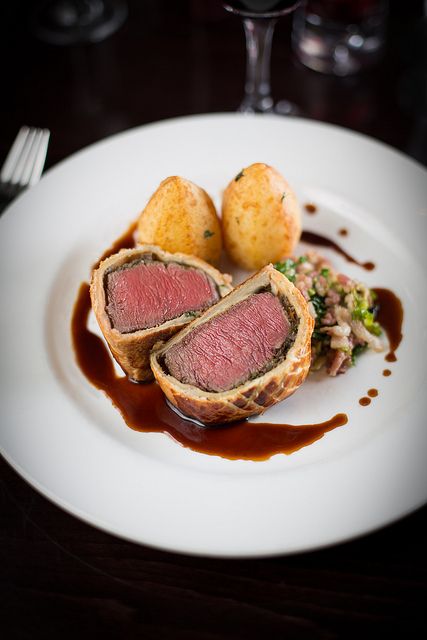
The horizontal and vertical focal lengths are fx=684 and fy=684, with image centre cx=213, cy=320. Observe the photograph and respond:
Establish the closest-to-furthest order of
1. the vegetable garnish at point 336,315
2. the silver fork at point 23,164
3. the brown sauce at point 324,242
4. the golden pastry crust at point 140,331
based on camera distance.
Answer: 1. the golden pastry crust at point 140,331
2. the vegetable garnish at point 336,315
3. the brown sauce at point 324,242
4. the silver fork at point 23,164

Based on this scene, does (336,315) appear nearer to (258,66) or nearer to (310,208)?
(310,208)

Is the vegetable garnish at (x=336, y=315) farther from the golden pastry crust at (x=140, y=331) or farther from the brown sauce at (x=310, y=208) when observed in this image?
the brown sauce at (x=310, y=208)

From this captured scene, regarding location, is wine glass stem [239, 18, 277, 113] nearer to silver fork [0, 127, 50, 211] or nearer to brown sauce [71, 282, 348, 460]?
silver fork [0, 127, 50, 211]

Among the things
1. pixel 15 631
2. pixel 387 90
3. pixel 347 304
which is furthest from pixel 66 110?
pixel 15 631

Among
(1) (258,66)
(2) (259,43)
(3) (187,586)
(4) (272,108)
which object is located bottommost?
(3) (187,586)

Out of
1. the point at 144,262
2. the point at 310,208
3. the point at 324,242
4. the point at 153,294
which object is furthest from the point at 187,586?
the point at 310,208

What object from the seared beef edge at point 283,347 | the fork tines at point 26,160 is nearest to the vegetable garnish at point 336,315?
the seared beef edge at point 283,347

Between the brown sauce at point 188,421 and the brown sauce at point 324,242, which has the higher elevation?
the brown sauce at point 324,242

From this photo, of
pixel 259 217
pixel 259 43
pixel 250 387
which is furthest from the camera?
pixel 259 43
